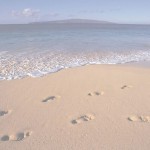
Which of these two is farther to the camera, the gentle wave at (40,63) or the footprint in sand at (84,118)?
the gentle wave at (40,63)

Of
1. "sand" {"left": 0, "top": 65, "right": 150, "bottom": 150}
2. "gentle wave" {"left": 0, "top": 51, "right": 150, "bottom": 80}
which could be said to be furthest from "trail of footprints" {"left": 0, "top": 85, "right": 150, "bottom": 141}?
"gentle wave" {"left": 0, "top": 51, "right": 150, "bottom": 80}

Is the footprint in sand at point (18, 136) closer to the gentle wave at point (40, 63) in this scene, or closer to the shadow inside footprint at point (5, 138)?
the shadow inside footprint at point (5, 138)

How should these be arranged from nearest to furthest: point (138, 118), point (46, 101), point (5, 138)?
1. point (5, 138)
2. point (138, 118)
3. point (46, 101)

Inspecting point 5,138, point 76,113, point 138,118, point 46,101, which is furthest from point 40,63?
point 5,138

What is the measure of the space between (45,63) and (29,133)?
18.2 feet

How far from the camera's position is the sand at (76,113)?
3.92 meters

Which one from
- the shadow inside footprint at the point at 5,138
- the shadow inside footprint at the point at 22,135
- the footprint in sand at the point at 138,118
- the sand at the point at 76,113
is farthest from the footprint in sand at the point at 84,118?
the shadow inside footprint at the point at 5,138

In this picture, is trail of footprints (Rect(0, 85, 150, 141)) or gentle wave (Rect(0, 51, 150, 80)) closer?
trail of footprints (Rect(0, 85, 150, 141))

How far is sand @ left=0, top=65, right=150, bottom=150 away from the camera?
392 cm

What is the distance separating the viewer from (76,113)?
4840 mm

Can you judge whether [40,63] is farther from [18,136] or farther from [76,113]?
[18,136]

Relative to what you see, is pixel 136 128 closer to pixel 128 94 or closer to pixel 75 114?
pixel 75 114

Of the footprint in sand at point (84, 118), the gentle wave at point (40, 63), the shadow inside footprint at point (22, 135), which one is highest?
the footprint in sand at point (84, 118)

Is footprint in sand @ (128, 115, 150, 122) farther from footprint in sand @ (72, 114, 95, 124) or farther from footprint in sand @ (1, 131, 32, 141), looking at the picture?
footprint in sand @ (1, 131, 32, 141)
